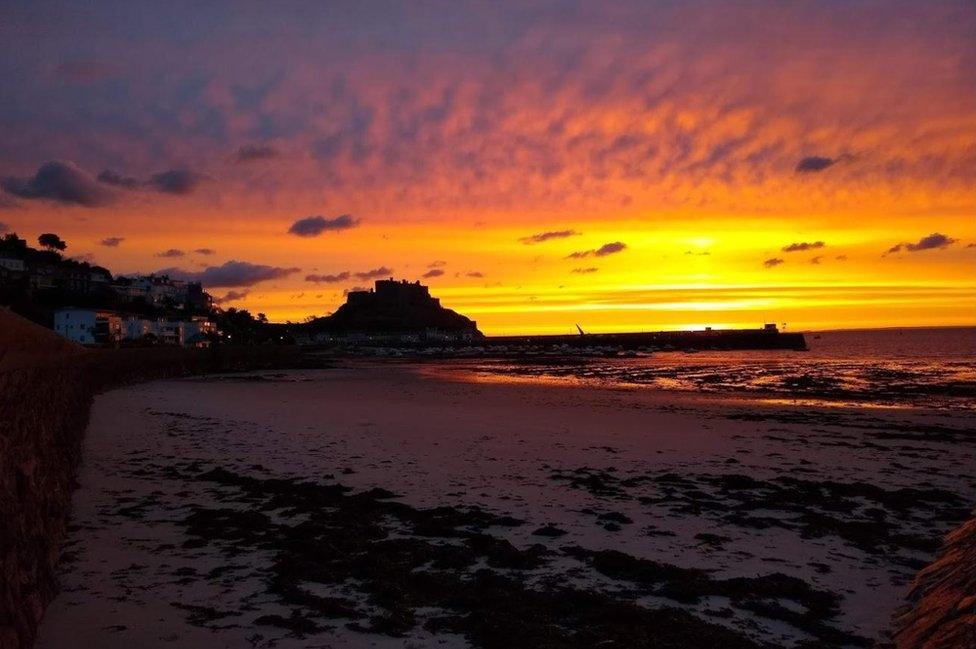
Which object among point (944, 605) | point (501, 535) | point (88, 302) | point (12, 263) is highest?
point (12, 263)

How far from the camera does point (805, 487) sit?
38.3 ft

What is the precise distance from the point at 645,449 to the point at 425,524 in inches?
310

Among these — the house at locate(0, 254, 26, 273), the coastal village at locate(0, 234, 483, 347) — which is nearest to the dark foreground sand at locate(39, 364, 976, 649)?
the coastal village at locate(0, 234, 483, 347)

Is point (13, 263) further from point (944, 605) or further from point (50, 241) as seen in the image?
point (944, 605)

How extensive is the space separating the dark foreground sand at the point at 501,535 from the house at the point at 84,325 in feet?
215

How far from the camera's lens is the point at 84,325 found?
76250 mm

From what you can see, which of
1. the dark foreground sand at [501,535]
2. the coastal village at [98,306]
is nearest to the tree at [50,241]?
the coastal village at [98,306]

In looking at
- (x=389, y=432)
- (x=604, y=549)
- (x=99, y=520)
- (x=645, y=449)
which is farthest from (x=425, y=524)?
(x=389, y=432)


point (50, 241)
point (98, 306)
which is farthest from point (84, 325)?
point (50, 241)

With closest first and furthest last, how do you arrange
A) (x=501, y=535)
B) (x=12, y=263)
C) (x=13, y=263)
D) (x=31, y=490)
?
1. (x=31, y=490)
2. (x=501, y=535)
3. (x=12, y=263)
4. (x=13, y=263)

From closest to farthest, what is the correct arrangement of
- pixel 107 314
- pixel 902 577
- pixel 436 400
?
→ 1. pixel 902 577
2. pixel 436 400
3. pixel 107 314

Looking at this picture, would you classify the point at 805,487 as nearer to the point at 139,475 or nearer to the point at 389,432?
the point at 389,432

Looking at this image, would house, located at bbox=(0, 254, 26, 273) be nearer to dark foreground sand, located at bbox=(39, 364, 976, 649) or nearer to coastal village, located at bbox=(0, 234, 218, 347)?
coastal village, located at bbox=(0, 234, 218, 347)

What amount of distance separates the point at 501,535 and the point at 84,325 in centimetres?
8073
